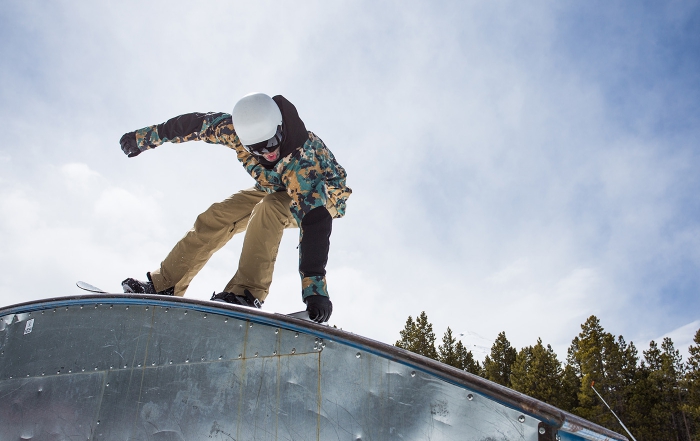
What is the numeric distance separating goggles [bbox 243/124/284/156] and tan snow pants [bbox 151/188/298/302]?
0.49m

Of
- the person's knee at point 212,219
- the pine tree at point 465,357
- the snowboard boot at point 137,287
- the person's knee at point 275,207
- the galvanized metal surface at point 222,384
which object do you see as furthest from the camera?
the pine tree at point 465,357

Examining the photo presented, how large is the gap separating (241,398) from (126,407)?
909mm

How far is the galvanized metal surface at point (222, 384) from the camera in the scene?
2.02 m

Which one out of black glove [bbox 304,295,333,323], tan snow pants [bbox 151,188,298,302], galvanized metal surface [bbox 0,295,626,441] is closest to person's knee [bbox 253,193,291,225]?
tan snow pants [bbox 151,188,298,302]

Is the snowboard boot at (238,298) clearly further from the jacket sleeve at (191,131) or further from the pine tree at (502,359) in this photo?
the pine tree at (502,359)

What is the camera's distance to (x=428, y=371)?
6.93ft

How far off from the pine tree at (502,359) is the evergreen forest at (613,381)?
Result: 3.97 m

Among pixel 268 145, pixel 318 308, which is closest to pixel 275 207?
pixel 268 145

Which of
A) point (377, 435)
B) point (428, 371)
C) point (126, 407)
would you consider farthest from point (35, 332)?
point (428, 371)

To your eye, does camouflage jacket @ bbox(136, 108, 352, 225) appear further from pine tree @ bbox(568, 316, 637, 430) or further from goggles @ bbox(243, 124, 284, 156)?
pine tree @ bbox(568, 316, 637, 430)

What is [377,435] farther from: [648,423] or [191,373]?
[648,423]

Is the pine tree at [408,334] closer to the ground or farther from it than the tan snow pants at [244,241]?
farther from it

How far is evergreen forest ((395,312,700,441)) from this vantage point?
37125 millimetres

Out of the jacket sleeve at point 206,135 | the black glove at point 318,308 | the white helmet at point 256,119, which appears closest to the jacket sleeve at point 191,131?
the jacket sleeve at point 206,135
